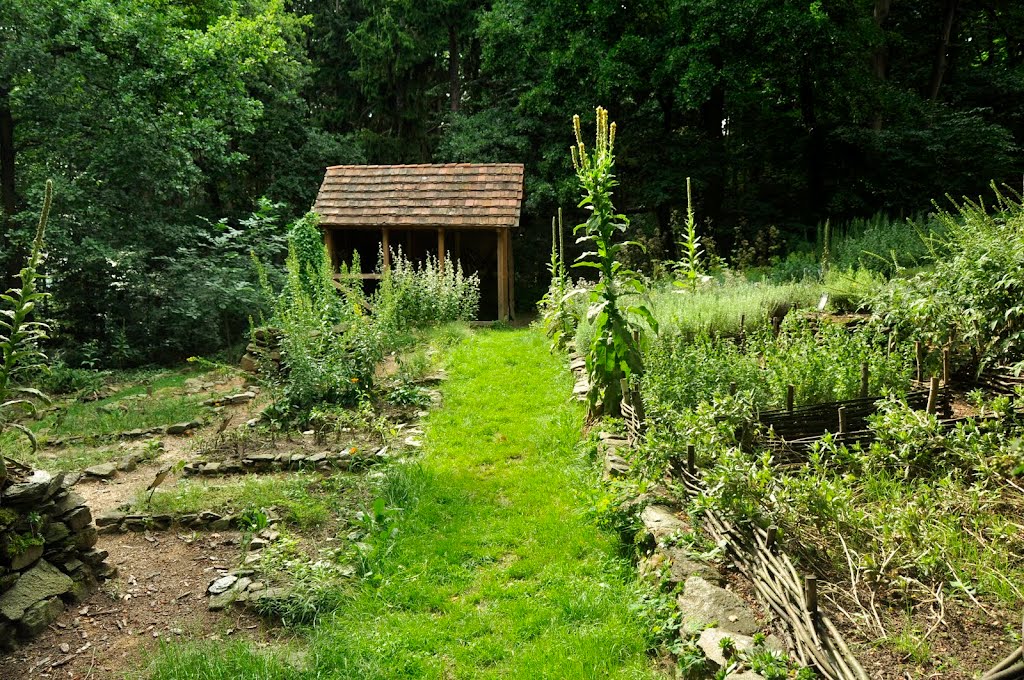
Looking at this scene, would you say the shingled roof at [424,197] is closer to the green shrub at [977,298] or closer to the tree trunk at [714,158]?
the tree trunk at [714,158]

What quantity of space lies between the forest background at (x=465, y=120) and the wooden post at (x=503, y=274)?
12.0 feet

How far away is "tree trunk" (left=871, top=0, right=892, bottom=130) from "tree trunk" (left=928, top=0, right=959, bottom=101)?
1.20 meters

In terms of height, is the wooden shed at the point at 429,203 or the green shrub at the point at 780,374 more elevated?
the wooden shed at the point at 429,203

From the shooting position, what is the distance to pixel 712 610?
317 centimetres

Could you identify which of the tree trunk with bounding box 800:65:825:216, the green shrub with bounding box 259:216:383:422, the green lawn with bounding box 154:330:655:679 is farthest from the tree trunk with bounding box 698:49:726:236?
the green lawn with bounding box 154:330:655:679

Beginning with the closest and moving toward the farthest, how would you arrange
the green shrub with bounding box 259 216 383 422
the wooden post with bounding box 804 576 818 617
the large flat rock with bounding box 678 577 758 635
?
1. the wooden post with bounding box 804 576 818 617
2. the large flat rock with bounding box 678 577 758 635
3. the green shrub with bounding box 259 216 383 422

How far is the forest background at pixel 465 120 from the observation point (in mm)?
12594

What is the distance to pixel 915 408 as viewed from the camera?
15.5ft

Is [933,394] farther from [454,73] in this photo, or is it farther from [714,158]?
[454,73]

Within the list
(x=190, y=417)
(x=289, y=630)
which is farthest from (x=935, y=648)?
(x=190, y=417)

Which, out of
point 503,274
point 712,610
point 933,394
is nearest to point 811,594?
point 712,610

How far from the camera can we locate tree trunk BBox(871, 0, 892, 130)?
17.1 m

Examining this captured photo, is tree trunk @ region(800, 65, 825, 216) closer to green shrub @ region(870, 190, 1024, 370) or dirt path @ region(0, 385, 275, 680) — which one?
green shrub @ region(870, 190, 1024, 370)

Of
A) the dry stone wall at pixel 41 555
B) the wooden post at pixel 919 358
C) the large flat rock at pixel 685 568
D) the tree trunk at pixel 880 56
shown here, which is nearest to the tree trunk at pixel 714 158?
the tree trunk at pixel 880 56
